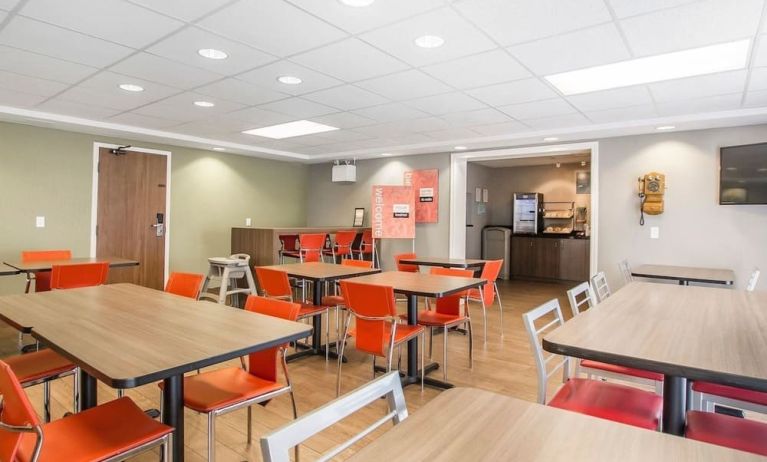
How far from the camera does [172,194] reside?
705 centimetres

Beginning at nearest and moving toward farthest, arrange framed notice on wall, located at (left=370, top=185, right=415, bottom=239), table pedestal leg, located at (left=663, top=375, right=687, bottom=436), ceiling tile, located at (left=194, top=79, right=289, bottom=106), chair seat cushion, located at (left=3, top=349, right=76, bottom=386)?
table pedestal leg, located at (left=663, top=375, right=687, bottom=436), chair seat cushion, located at (left=3, top=349, right=76, bottom=386), ceiling tile, located at (left=194, top=79, right=289, bottom=106), framed notice on wall, located at (left=370, top=185, right=415, bottom=239)

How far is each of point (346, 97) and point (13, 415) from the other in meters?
3.55

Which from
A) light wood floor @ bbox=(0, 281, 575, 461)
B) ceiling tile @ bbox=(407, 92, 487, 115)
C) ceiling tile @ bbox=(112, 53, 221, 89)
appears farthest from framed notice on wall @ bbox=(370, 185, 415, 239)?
ceiling tile @ bbox=(112, 53, 221, 89)

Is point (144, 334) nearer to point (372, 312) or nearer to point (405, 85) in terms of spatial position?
point (372, 312)

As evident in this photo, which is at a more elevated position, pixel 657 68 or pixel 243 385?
pixel 657 68

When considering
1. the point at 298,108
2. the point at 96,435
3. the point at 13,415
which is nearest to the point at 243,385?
the point at 96,435

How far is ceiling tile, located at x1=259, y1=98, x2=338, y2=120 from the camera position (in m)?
4.51

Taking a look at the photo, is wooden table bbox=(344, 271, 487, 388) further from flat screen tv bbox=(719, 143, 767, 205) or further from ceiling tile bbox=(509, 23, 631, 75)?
flat screen tv bbox=(719, 143, 767, 205)

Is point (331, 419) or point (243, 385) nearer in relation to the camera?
point (331, 419)

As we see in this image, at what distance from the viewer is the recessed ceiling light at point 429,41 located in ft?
9.47

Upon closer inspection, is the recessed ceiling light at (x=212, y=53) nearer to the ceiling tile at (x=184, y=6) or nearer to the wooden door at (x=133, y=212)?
the ceiling tile at (x=184, y=6)

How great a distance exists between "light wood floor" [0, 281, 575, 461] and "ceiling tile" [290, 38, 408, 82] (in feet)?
7.93

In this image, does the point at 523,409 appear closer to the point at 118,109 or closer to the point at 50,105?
the point at 118,109

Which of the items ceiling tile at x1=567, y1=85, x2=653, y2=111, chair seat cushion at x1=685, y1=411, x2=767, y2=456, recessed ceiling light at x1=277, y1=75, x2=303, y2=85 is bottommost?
chair seat cushion at x1=685, y1=411, x2=767, y2=456
